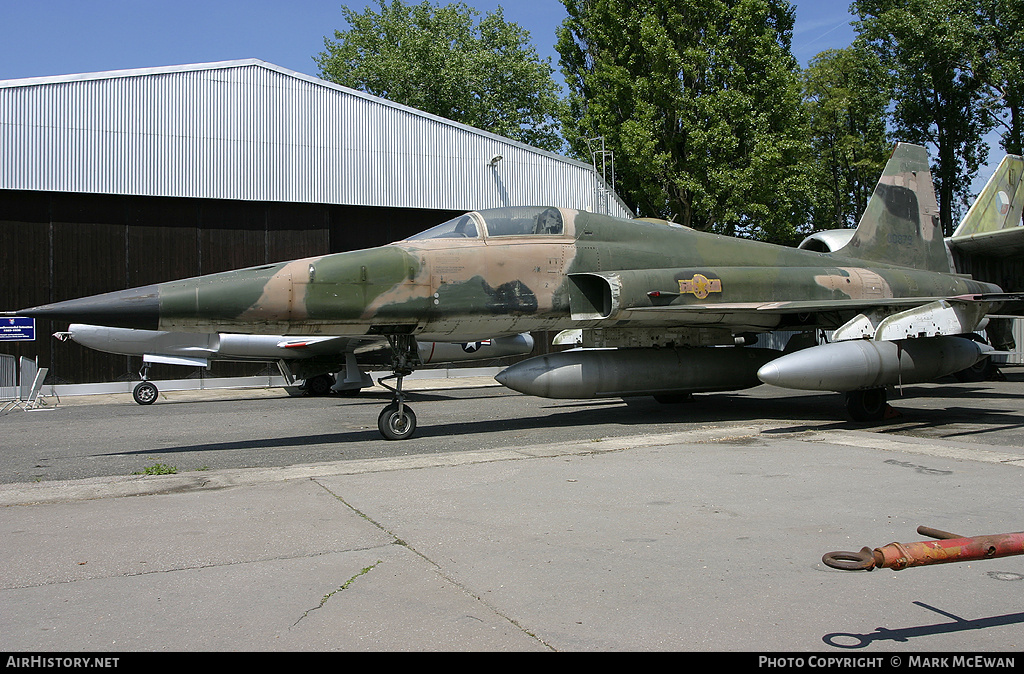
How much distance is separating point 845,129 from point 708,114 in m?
12.9

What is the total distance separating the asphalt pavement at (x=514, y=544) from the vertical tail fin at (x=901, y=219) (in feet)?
16.9

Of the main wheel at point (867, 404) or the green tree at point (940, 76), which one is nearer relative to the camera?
the main wheel at point (867, 404)

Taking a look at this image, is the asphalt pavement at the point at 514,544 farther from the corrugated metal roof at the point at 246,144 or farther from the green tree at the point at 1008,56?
the green tree at the point at 1008,56

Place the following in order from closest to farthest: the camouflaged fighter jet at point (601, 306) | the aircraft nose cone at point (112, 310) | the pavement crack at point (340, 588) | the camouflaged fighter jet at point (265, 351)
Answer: the pavement crack at point (340, 588)
the aircraft nose cone at point (112, 310)
the camouflaged fighter jet at point (601, 306)
the camouflaged fighter jet at point (265, 351)

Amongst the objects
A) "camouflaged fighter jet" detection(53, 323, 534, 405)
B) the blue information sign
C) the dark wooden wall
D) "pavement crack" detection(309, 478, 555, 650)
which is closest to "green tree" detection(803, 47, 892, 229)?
the dark wooden wall

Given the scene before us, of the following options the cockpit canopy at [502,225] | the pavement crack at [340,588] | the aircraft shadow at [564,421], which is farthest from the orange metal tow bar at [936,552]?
the cockpit canopy at [502,225]

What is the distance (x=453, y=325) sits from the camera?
30.5ft

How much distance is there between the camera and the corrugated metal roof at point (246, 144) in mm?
19578

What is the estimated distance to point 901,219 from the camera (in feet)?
44.9

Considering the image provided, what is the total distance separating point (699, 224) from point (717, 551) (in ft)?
94.2

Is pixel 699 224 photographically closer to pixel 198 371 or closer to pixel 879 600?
pixel 198 371

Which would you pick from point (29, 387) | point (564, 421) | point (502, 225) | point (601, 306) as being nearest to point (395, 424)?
point (502, 225)

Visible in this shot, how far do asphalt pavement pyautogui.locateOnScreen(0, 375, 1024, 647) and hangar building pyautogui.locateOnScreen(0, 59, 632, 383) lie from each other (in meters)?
13.1
